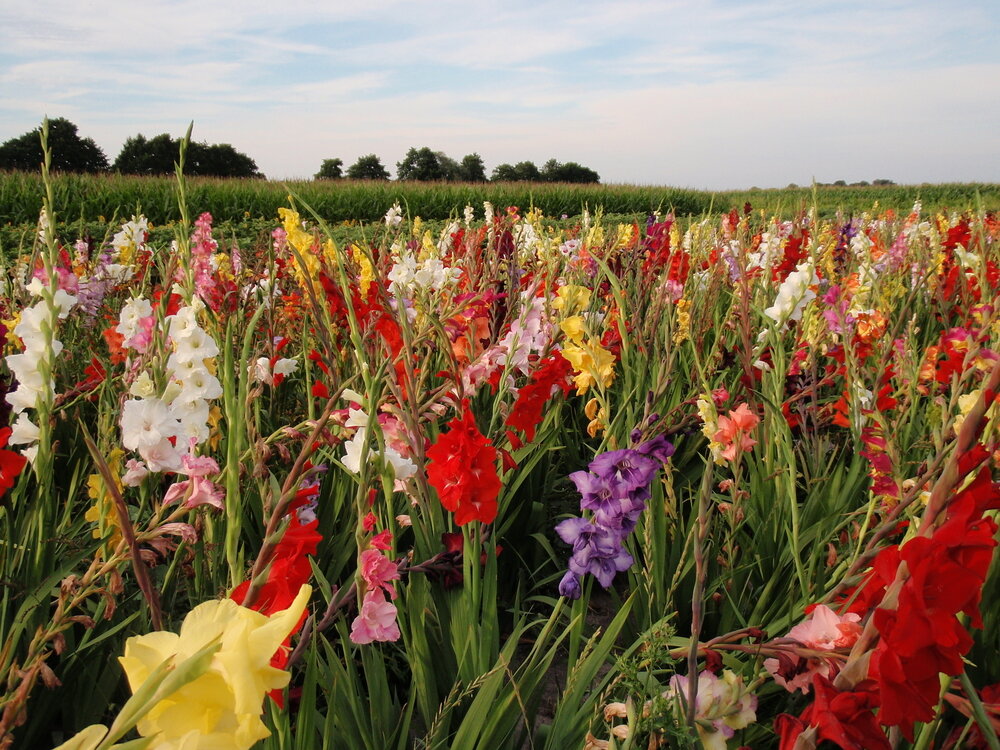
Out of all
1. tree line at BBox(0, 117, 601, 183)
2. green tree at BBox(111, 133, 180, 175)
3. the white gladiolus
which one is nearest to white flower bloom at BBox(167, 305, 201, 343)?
the white gladiolus

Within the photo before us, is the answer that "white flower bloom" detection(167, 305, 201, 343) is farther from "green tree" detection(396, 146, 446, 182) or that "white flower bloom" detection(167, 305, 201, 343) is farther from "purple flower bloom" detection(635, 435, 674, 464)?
"green tree" detection(396, 146, 446, 182)

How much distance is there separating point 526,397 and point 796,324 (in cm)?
191

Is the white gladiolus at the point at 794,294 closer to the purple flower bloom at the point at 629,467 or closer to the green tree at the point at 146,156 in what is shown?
the purple flower bloom at the point at 629,467

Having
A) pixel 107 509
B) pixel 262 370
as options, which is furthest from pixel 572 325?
pixel 107 509

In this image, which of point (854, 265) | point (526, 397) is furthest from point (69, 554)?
point (854, 265)

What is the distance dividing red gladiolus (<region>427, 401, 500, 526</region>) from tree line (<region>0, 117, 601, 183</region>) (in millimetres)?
33812

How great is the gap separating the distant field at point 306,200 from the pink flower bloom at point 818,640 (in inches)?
218

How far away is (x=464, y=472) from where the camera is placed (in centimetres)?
119

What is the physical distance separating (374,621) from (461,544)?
51cm

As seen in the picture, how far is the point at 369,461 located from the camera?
2.66 ft

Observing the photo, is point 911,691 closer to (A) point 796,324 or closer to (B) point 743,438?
(B) point 743,438

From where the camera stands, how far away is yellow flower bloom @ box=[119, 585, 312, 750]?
35 centimetres

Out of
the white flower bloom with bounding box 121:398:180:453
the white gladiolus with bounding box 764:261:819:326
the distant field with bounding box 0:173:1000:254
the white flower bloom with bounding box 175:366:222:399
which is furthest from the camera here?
the distant field with bounding box 0:173:1000:254

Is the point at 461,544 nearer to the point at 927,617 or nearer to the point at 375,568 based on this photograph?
the point at 375,568
